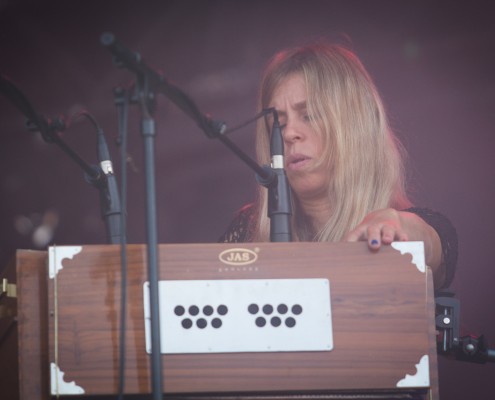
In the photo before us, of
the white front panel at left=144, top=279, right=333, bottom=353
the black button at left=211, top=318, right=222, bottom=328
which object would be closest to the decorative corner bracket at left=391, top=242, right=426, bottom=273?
the white front panel at left=144, top=279, right=333, bottom=353

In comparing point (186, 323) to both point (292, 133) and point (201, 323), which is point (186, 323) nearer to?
point (201, 323)

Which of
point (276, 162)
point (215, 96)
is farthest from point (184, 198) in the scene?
point (276, 162)

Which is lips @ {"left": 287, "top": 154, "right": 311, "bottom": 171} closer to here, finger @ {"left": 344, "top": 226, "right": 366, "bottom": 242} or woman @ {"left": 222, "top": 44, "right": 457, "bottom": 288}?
woman @ {"left": 222, "top": 44, "right": 457, "bottom": 288}

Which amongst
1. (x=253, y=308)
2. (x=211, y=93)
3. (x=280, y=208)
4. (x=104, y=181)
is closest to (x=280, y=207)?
(x=280, y=208)

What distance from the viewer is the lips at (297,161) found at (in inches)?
104

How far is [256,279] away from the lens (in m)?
1.66

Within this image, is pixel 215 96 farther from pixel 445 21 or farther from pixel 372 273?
pixel 372 273

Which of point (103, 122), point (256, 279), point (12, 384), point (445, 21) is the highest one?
point (445, 21)

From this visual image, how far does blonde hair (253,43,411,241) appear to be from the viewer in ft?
8.63

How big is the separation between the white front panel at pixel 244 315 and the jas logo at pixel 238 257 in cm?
4

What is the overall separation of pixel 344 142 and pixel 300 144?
0.49 ft

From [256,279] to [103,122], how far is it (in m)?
2.01

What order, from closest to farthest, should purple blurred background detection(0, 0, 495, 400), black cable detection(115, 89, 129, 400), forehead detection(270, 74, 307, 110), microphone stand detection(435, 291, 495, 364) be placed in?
black cable detection(115, 89, 129, 400) → microphone stand detection(435, 291, 495, 364) → forehead detection(270, 74, 307, 110) → purple blurred background detection(0, 0, 495, 400)

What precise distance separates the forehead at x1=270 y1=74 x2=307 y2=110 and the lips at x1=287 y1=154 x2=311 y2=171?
192mm
